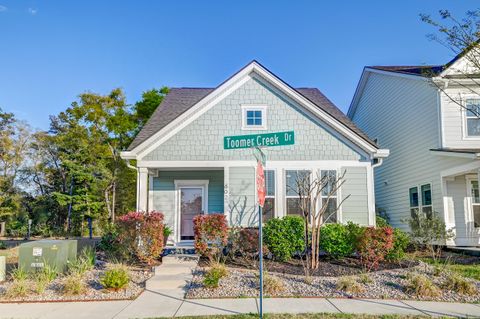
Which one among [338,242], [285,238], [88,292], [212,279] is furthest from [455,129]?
[88,292]

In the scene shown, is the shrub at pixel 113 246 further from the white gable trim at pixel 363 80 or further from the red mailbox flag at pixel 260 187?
the white gable trim at pixel 363 80

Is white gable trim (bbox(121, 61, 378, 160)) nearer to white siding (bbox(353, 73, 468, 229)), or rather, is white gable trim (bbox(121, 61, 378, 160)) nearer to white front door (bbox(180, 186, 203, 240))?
white front door (bbox(180, 186, 203, 240))

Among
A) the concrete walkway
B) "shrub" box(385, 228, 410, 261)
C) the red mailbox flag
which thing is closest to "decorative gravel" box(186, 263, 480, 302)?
the concrete walkway

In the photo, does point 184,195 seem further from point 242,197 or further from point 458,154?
point 458,154

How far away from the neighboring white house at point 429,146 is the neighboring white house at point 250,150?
2876 millimetres

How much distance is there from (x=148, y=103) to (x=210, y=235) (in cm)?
1988

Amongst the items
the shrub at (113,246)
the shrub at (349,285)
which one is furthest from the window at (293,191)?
the shrub at (113,246)

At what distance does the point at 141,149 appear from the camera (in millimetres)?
11812

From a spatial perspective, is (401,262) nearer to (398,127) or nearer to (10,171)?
(398,127)

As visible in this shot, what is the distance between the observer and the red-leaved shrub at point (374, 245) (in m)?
9.12

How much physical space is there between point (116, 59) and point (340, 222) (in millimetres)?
12013

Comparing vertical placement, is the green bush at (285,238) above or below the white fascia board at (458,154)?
below

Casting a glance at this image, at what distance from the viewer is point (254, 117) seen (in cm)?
1242

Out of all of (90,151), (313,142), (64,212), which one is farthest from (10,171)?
(313,142)
